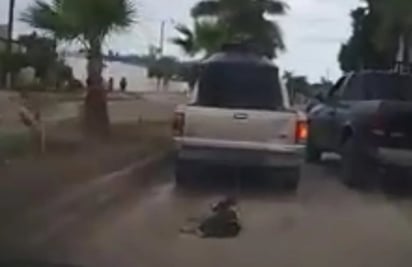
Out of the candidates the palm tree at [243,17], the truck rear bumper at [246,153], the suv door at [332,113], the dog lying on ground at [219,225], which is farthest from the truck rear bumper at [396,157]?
the palm tree at [243,17]

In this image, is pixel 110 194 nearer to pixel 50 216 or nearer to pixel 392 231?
pixel 50 216

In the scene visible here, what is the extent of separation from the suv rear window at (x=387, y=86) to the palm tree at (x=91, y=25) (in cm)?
535

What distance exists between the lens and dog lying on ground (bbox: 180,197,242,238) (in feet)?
37.3

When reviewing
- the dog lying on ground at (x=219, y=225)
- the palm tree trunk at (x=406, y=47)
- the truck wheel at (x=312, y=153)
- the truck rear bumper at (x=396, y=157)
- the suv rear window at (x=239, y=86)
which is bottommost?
the truck wheel at (x=312, y=153)

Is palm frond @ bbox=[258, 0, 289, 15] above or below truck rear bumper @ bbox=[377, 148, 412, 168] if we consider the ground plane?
above

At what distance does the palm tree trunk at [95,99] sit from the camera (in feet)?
70.4

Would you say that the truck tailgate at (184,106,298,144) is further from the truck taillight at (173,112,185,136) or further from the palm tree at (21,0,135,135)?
the palm tree at (21,0,135,135)

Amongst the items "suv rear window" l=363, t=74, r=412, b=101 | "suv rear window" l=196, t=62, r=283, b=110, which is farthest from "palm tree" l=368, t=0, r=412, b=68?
"suv rear window" l=196, t=62, r=283, b=110

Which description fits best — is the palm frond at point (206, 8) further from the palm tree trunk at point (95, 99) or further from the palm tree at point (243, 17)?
the palm tree trunk at point (95, 99)

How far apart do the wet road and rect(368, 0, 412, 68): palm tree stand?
566 inches

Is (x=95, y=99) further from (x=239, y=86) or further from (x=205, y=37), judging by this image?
(x=205, y=37)

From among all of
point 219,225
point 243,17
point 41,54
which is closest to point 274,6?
point 243,17

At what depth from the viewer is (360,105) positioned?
55.9 feet

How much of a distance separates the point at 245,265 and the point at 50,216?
3.12 m
